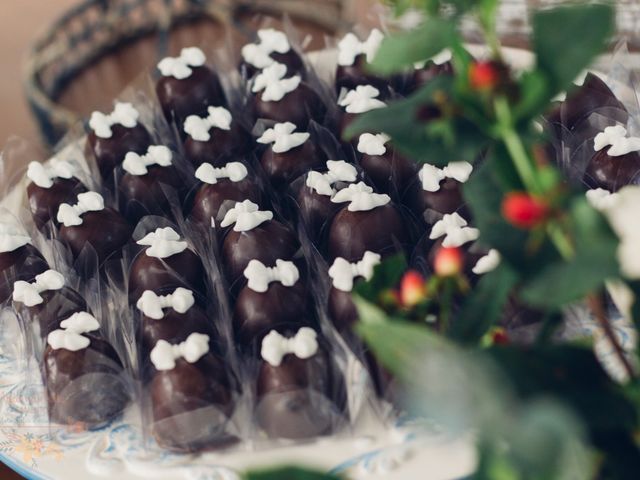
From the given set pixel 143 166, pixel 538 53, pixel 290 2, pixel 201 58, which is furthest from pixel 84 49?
pixel 538 53

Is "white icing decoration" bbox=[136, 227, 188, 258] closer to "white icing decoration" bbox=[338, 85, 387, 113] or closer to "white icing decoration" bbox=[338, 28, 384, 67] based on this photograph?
"white icing decoration" bbox=[338, 85, 387, 113]

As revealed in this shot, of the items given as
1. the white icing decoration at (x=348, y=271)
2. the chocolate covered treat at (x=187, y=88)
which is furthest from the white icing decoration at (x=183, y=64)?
the white icing decoration at (x=348, y=271)

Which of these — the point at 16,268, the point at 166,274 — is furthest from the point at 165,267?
the point at 16,268

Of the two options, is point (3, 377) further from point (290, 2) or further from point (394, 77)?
point (290, 2)

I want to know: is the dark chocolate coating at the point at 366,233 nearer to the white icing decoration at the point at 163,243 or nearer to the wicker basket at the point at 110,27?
the white icing decoration at the point at 163,243

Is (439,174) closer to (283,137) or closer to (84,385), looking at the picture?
(283,137)

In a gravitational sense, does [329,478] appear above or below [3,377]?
above
